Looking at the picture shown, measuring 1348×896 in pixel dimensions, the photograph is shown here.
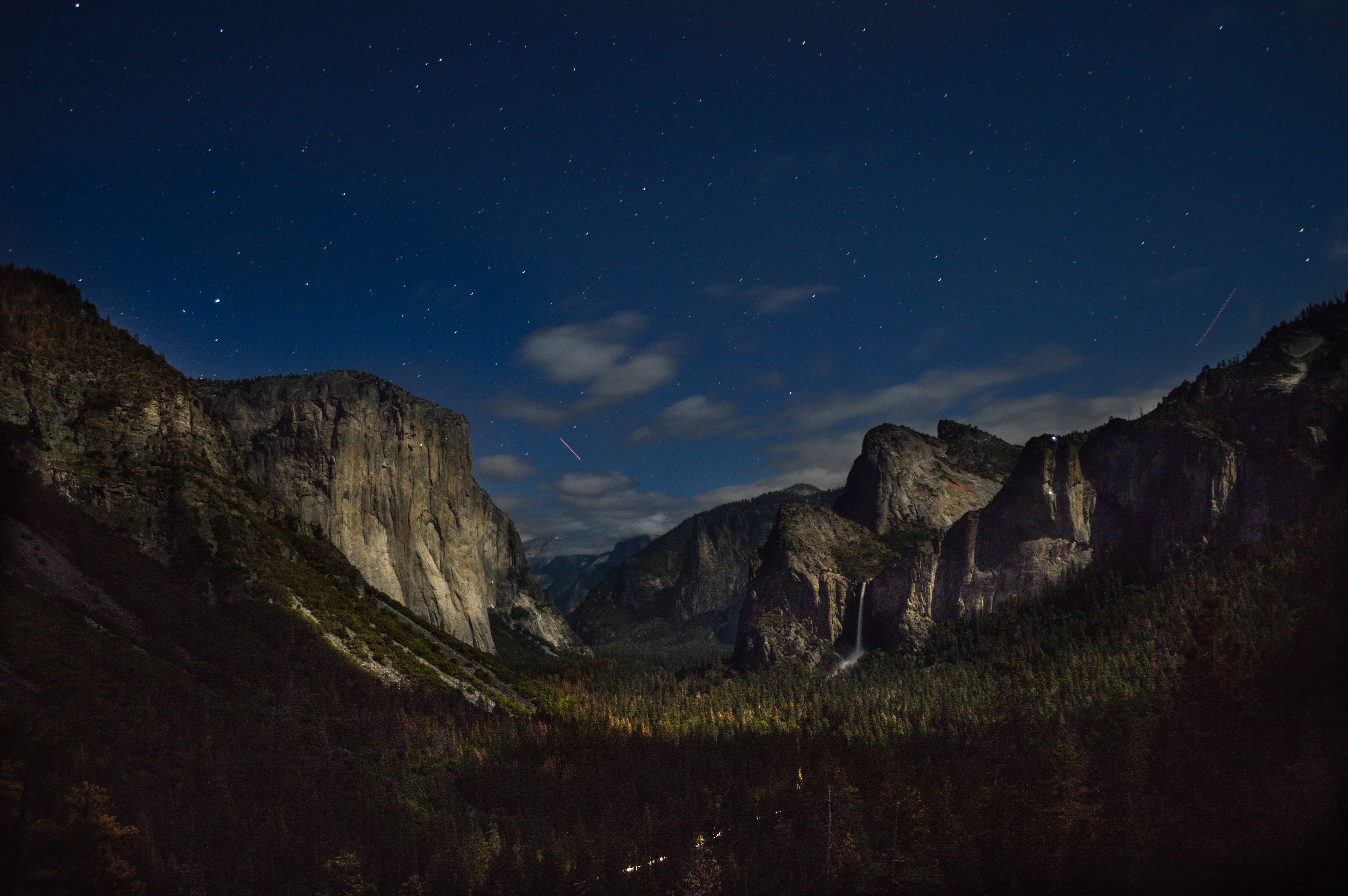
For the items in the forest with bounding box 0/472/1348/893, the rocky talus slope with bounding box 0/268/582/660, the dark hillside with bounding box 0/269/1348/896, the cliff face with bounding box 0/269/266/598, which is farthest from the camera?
the rocky talus slope with bounding box 0/268/582/660

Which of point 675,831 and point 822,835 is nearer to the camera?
point 822,835

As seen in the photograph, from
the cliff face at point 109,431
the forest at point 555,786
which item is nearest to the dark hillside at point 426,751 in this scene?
the forest at point 555,786

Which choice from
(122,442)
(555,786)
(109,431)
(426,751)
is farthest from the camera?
(122,442)

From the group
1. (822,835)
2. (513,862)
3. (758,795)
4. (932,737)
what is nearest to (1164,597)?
(932,737)

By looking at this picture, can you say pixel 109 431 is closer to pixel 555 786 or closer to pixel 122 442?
pixel 122 442

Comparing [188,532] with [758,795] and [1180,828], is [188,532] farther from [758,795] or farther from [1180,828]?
[1180,828]

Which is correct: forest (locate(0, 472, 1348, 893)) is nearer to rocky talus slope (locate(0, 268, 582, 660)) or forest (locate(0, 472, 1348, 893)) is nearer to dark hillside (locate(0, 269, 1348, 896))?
dark hillside (locate(0, 269, 1348, 896))

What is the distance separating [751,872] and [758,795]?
3311 cm

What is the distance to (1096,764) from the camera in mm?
87750

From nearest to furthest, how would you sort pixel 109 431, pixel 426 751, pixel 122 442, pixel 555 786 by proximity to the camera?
1. pixel 426 751
2. pixel 555 786
3. pixel 109 431
4. pixel 122 442

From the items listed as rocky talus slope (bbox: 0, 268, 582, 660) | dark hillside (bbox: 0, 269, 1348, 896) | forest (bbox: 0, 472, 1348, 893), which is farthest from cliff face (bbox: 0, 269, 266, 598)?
forest (bbox: 0, 472, 1348, 893)

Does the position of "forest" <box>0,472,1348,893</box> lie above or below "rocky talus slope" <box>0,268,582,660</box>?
below

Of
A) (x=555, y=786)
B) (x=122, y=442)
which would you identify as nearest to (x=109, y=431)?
(x=122, y=442)

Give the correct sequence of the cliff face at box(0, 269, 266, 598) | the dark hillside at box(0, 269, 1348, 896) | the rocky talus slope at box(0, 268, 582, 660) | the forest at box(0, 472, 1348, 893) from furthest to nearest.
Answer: the rocky talus slope at box(0, 268, 582, 660), the cliff face at box(0, 269, 266, 598), the dark hillside at box(0, 269, 1348, 896), the forest at box(0, 472, 1348, 893)
